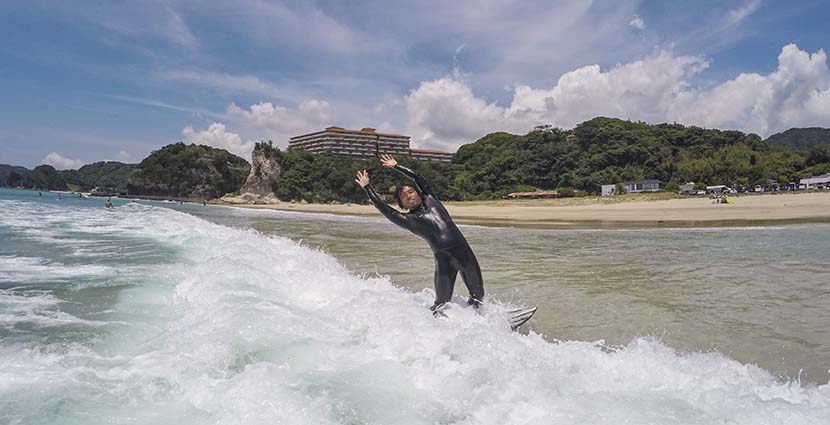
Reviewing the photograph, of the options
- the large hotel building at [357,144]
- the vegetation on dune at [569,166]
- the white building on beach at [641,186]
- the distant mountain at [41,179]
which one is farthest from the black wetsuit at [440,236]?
the distant mountain at [41,179]

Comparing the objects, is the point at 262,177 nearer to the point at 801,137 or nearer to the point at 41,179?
the point at 41,179

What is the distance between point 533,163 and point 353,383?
312ft

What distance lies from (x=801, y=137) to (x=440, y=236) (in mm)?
220469

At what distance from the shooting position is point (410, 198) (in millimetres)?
5152

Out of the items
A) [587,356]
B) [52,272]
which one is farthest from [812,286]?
[52,272]

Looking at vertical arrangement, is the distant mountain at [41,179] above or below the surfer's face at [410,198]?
above

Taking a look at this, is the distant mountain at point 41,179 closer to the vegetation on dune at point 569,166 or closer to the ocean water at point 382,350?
the vegetation on dune at point 569,166

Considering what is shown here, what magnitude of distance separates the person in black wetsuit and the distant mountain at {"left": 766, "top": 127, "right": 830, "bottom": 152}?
18721 cm

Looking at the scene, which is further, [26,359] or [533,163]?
[533,163]

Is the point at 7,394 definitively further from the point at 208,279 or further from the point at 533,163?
the point at 533,163

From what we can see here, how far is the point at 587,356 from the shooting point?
13.9 ft

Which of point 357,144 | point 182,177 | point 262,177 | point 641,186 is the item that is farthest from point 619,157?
point 182,177

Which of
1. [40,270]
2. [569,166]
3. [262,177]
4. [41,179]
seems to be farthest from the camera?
[41,179]

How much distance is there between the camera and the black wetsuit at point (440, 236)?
16.9 feet
